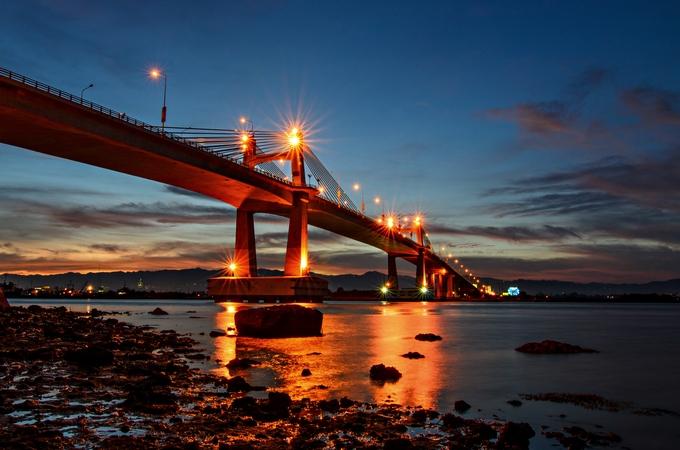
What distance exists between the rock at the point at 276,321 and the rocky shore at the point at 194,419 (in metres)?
10.4

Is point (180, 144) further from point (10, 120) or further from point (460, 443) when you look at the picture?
point (460, 443)

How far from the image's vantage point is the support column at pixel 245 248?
68.5m

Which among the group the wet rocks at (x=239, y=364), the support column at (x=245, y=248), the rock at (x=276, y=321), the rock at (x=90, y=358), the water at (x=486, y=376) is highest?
the support column at (x=245, y=248)

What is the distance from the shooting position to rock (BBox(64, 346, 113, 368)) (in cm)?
1362

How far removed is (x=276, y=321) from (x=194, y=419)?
14.6 metres

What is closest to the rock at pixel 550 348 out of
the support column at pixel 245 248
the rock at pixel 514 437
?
the rock at pixel 514 437

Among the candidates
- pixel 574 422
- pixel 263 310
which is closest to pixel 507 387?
pixel 574 422

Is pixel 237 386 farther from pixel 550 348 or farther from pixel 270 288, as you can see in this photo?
pixel 270 288

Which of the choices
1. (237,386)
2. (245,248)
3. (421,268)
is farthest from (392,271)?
(237,386)

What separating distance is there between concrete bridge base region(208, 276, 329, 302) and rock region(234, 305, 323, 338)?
3993 cm

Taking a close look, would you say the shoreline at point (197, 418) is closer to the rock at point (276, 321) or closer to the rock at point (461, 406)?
the rock at point (461, 406)

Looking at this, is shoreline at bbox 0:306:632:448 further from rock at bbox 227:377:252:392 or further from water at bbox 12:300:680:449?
water at bbox 12:300:680:449

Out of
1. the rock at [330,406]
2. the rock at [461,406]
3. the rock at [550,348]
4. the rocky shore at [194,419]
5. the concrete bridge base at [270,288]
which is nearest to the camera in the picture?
the rocky shore at [194,419]

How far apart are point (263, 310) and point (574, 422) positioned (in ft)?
52.5
